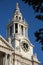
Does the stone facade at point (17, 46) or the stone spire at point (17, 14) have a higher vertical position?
the stone spire at point (17, 14)

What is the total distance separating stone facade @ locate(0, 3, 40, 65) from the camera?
112 ft

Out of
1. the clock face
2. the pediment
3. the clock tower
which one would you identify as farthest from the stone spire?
the pediment

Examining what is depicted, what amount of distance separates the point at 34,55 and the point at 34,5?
1384 inches

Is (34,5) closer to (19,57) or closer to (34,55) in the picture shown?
(19,57)

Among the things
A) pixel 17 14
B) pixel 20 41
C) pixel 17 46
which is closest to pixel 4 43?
pixel 17 46

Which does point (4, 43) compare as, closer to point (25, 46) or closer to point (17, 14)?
point (25, 46)

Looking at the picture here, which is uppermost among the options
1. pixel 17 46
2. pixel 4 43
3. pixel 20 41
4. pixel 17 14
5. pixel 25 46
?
pixel 17 14

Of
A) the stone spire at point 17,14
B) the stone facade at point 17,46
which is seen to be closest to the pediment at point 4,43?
the stone facade at point 17,46

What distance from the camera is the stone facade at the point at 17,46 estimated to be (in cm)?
3425

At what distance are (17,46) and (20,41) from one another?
4.32ft

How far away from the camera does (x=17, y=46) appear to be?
37.3m

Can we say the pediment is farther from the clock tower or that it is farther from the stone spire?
the stone spire

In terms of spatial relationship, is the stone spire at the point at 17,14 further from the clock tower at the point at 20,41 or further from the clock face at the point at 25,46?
the clock face at the point at 25,46

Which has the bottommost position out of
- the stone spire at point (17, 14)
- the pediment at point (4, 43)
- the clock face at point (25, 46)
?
the pediment at point (4, 43)
